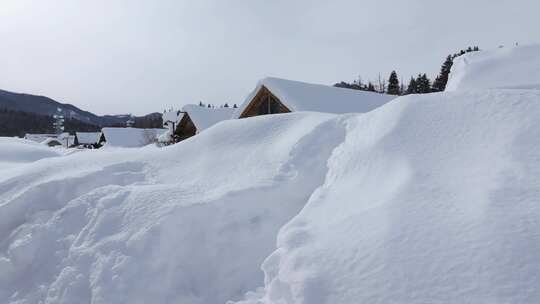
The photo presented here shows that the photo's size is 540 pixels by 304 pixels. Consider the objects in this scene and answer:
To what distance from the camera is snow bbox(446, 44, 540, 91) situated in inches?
200

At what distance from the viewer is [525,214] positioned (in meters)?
2.17

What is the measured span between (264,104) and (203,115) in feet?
24.1

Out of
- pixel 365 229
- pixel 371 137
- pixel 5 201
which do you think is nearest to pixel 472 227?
pixel 365 229

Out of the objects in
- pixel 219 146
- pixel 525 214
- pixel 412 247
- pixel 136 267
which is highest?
pixel 219 146

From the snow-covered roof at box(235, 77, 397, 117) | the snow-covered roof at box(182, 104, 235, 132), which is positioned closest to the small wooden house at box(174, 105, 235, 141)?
the snow-covered roof at box(182, 104, 235, 132)

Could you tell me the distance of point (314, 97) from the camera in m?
15.1

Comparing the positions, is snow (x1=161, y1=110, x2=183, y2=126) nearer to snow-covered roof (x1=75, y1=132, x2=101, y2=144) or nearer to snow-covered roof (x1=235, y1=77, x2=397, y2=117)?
snow-covered roof (x1=235, y1=77, x2=397, y2=117)

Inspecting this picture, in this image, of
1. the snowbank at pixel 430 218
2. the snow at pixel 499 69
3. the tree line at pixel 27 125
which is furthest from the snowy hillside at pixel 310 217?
the tree line at pixel 27 125

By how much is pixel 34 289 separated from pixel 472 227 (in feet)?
12.5

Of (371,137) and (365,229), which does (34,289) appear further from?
(371,137)

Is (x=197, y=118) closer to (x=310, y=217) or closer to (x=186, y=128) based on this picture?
(x=186, y=128)

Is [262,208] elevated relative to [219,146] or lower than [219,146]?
lower

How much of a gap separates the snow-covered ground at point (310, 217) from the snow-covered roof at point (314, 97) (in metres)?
8.94

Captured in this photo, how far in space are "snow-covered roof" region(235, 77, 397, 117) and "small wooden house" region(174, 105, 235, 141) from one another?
6077mm
